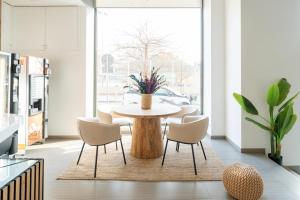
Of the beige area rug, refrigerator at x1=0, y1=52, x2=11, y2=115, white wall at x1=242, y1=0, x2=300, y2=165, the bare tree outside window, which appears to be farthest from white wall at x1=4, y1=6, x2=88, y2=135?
white wall at x1=242, y1=0, x2=300, y2=165

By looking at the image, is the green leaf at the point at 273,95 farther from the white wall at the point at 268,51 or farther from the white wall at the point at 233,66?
the white wall at the point at 233,66

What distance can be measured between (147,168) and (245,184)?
1.43 meters

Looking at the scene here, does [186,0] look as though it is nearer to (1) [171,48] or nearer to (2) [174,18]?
(2) [174,18]

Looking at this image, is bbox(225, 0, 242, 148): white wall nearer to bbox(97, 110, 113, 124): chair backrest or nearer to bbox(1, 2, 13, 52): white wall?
bbox(97, 110, 113, 124): chair backrest

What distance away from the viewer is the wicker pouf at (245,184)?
2.57 m

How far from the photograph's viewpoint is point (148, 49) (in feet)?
19.9

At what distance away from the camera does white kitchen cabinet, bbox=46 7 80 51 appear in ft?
17.3

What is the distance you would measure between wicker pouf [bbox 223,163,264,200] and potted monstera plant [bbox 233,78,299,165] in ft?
5.16

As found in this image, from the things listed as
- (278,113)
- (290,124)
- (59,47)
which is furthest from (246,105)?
(59,47)

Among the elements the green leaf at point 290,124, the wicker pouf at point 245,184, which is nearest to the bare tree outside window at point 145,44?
the green leaf at point 290,124

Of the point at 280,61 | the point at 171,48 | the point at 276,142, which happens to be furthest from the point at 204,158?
the point at 171,48

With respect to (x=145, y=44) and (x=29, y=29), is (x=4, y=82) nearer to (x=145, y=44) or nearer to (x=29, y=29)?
(x=29, y=29)

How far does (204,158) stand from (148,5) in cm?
395

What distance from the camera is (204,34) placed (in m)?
5.90
